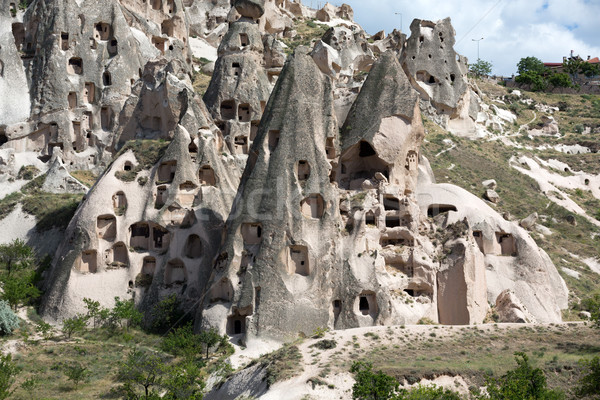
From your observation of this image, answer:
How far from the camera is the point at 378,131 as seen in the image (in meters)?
49.4

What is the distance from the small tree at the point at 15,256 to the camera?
164ft

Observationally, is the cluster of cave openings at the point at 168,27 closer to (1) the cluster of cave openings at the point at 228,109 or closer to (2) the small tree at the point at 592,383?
(1) the cluster of cave openings at the point at 228,109

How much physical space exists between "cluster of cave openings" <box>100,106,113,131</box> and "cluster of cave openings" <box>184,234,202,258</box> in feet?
71.9

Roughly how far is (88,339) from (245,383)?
1384 centimetres

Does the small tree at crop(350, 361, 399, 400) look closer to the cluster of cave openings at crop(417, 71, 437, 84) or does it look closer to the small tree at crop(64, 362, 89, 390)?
the small tree at crop(64, 362, 89, 390)

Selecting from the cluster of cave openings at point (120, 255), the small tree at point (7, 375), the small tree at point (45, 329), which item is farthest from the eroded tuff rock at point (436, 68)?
the small tree at point (7, 375)

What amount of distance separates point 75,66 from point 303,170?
3131cm

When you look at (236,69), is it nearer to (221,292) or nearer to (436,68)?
(221,292)

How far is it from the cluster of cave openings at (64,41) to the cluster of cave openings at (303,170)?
31.9 m

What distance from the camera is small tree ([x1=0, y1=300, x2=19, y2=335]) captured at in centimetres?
4364

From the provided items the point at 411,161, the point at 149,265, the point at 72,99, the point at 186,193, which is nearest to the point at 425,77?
the point at 411,161

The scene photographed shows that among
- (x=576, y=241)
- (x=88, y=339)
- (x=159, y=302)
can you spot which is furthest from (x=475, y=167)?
(x=88, y=339)

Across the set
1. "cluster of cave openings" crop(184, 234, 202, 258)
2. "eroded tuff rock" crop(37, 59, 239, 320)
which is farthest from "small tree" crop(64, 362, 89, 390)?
"cluster of cave openings" crop(184, 234, 202, 258)

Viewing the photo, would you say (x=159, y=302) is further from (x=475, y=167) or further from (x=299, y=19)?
(x=299, y=19)
